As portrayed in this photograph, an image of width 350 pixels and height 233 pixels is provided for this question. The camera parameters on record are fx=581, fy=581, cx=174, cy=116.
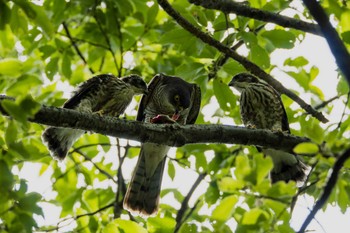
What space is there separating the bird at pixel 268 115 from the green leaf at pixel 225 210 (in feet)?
12.9

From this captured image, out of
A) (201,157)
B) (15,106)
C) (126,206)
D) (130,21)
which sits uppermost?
(130,21)

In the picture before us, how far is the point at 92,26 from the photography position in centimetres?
730

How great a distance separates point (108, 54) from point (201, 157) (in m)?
2.87

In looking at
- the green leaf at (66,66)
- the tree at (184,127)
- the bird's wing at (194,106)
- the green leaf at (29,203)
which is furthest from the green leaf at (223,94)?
the green leaf at (29,203)

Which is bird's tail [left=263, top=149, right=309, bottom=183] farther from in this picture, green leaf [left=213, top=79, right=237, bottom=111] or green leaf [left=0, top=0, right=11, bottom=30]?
green leaf [left=0, top=0, right=11, bottom=30]

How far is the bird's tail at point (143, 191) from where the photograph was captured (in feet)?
22.6

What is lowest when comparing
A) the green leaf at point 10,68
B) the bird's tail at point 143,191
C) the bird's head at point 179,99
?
the green leaf at point 10,68

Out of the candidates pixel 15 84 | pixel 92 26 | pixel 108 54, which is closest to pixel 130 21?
pixel 108 54

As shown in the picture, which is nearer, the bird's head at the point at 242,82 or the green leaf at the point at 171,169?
the bird's head at the point at 242,82

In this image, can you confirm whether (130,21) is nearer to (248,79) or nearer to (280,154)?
(248,79)

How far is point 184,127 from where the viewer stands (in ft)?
14.5

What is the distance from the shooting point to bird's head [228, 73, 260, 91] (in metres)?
6.90

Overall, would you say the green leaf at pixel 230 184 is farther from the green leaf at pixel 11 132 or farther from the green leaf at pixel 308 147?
the green leaf at pixel 11 132

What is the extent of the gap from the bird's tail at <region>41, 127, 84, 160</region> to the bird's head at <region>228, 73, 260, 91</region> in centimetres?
197
